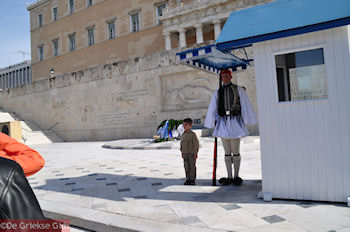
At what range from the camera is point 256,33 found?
Result: 12.3 ft

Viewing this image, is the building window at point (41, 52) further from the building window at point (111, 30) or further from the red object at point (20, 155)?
the red object at point (20, 155)

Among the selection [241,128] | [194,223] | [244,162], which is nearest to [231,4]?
[244,162]

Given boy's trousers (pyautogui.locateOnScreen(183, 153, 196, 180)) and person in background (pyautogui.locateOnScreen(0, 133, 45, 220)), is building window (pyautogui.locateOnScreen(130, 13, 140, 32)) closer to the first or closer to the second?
boy's trousers (pyautogui.locateOnScreen(183, 153, 196, 180))

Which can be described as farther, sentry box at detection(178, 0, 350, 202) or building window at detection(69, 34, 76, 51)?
building window at detection(69, 34, 76, 51)

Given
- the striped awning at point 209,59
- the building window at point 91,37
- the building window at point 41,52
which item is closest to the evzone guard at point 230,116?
the striped awning at point 209,59

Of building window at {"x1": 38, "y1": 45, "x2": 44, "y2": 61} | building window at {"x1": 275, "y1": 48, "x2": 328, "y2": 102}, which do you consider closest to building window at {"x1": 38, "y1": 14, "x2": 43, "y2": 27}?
building window at {"x1": 38, "y1": 45, "x2": 44, "y2": 61}

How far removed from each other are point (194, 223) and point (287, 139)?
1756mm

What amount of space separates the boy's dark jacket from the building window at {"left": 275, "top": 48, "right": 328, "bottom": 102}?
11.6ft

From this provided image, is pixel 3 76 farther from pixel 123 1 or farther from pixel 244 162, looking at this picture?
pixel 244 162

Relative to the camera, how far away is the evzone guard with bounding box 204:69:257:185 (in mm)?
4559

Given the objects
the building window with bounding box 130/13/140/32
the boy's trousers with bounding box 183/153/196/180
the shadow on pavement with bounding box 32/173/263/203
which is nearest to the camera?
the shadow on pavement with bounding box 32/173/263/203

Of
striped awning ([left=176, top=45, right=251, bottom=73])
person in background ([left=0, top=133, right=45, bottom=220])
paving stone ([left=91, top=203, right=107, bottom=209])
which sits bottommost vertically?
paving stone ([left=91, top=203, right=107, bottom=209])

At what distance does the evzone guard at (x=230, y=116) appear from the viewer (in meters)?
4.56

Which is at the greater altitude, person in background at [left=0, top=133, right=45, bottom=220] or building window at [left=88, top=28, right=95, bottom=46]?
building window at [left=88, top=28, right=95, bottom=46]
